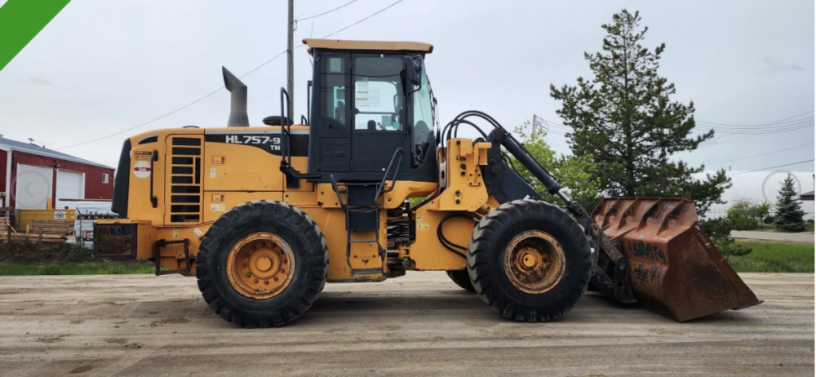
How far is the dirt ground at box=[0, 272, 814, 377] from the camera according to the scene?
4.32 meters

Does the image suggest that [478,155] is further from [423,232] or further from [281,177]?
[281,177]

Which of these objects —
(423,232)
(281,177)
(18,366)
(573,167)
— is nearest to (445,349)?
(423,232)

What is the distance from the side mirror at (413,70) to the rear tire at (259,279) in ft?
6.33

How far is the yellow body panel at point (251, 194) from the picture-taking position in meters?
6.35

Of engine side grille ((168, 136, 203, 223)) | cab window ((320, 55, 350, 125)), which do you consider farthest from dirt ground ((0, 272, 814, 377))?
cab window ((320, 55, 350, 125))

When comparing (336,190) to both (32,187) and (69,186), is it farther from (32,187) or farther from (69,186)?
(69,186)

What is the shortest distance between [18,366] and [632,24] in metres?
20.8

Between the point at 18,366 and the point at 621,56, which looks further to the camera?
the point at 621,56

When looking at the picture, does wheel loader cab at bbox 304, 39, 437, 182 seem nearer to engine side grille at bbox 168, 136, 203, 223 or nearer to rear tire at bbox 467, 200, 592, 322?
rear tire at bbox 467, 200, 592, 322

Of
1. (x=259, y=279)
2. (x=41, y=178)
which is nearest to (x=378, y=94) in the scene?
(x=259, y=279)

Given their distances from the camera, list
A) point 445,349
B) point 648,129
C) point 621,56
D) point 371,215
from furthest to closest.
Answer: point 621,56
point 648,129
point 371,215
point 445,349

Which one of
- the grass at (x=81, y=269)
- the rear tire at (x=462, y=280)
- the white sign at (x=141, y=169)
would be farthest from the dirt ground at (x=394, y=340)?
the grass at (x=81, y=269)

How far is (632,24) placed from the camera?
19906 mm

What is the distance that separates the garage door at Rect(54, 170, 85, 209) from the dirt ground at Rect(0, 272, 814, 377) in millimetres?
22592
